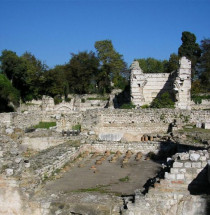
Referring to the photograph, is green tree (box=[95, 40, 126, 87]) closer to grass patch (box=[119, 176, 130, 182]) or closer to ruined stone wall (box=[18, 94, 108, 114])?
ruined stone wall (box=[18, 94, 108, 114])

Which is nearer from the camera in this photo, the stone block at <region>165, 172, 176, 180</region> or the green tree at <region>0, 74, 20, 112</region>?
the stone block at <region>165, 172, 176, 180</region>

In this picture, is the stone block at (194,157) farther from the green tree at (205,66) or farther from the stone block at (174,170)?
the green tree at (205,66)

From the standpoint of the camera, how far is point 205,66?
46.1m

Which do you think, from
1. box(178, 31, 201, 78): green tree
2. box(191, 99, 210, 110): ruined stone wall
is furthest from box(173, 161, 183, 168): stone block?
box(178, 31, 201, 78): green tree

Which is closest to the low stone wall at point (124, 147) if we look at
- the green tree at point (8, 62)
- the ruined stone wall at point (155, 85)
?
the ruined stone wall at point (155, 85)

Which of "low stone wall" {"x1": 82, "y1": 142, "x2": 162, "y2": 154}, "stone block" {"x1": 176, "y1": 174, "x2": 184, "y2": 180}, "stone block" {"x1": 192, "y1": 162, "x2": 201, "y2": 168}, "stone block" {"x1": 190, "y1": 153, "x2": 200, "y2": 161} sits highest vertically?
"stone block" {"x1": 190, "y1": 153, "x2": 200, "y2": 161}

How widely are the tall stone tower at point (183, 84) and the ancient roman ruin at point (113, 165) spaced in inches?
3.1

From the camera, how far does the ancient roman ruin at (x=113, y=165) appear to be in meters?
6.85

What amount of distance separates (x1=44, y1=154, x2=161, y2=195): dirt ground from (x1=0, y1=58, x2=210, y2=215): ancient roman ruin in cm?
3

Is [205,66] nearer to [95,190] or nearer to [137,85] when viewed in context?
[137,85]

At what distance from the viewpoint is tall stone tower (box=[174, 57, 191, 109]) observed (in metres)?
24.2

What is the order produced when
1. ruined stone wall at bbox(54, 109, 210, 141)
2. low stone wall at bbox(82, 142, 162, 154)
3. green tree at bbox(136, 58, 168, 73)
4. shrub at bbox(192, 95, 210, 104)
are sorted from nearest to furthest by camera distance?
low stone wall at bbox(82, 142, 162, 154) < ruined stone wall at bbox(54, 109, 210, 141) < shrub at bbox(192, 95, 210, 104) < green tree at bbox(136, 58, 168, 73)

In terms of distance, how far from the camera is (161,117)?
20016 millimetres

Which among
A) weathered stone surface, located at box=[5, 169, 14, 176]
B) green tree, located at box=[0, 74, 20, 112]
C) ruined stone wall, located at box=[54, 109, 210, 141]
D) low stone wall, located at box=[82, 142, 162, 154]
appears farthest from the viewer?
green tree, located at box=[0, 74, 20, 112]
